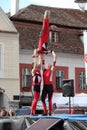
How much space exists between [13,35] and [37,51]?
26620mm

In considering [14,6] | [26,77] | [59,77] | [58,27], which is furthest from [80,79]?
[14,6]

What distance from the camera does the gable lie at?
38125 millimetres

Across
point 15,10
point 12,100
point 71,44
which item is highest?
point 15,10

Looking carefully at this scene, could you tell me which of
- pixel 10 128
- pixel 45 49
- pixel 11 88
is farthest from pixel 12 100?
pixel 10 128

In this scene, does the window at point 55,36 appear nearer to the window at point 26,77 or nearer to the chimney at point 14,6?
the chimney at point 14,6

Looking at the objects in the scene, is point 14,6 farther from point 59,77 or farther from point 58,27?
point 59,77

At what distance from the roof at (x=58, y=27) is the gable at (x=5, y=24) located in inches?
75.4

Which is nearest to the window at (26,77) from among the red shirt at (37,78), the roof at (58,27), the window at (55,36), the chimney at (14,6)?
the roof at (58,27)

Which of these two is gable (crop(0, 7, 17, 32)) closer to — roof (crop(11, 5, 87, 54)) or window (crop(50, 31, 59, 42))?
roof (crop(11, 5, 87, 54))

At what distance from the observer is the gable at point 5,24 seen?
3812 centimetres

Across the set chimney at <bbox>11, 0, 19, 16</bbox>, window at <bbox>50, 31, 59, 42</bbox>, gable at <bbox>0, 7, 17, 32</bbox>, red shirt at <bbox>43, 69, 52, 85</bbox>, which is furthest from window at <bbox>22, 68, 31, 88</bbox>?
red shirt at <bbox>43, 69, 52, 85</bbox>

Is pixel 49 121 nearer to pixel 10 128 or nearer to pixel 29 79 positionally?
pixel 10 128

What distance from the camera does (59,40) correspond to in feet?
140

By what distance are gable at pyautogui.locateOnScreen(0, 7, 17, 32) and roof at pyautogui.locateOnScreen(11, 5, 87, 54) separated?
1914 mm
